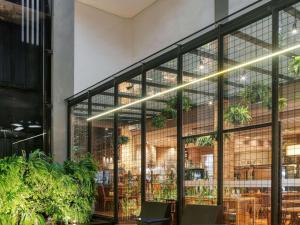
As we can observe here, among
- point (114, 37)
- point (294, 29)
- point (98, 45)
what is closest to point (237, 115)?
point (294, 29)

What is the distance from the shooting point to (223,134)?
19.2 feet

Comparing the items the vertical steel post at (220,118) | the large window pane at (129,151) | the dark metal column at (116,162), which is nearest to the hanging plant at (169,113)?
the large window pane at (129,151)

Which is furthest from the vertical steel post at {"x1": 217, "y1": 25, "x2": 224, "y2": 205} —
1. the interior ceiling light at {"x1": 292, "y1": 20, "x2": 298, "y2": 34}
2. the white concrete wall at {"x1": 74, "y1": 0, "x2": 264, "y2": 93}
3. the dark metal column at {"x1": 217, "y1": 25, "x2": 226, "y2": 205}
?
the white concrete wall at {"x1": 74, "y1": 0, "x2": 264, "y2": 93}

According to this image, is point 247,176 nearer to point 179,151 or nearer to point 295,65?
point 179,151

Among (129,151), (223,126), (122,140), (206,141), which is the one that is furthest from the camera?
(122,140)

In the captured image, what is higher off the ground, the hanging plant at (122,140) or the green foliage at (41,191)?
the hanging plant at (122,140)

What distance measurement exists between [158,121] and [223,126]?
1.81m

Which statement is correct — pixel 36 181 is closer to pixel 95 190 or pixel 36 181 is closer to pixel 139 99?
pixel 95 190

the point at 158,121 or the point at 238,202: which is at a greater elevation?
the point at 158,121

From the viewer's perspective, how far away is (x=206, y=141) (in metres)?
6.21

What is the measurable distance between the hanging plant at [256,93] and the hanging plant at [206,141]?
33.3 inches

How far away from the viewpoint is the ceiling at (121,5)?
34.6 ft

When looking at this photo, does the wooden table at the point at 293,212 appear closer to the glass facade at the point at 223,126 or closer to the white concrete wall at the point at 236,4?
the glass facade at the point at 223,126

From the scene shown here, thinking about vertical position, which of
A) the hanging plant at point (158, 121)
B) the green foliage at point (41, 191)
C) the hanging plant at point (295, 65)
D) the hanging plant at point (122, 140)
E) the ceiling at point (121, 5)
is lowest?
the green foliage at point (41, 191)
